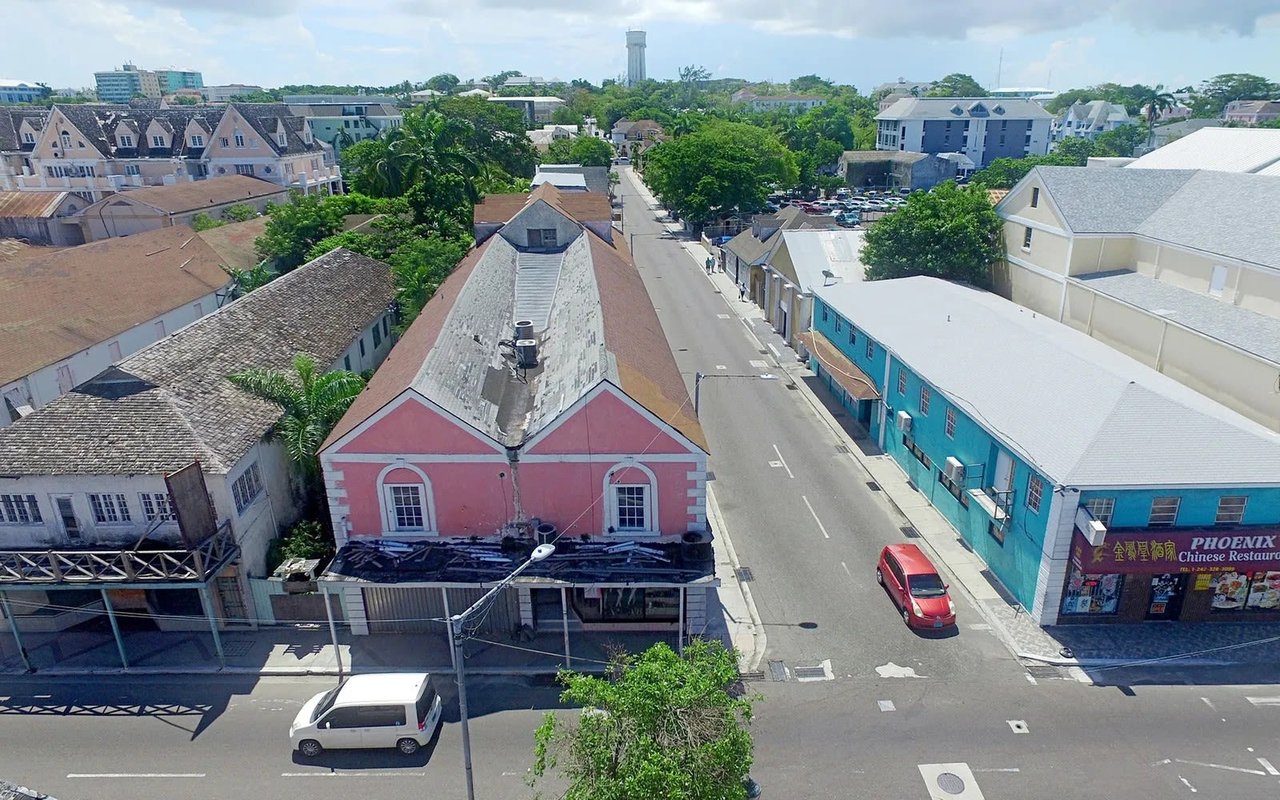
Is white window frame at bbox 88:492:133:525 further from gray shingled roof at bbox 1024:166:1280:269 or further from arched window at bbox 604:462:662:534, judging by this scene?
gray shingled roof at bbox 1024:166:1280:269

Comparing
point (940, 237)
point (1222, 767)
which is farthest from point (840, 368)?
point (1222, 767)

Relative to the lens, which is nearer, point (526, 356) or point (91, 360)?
point (526, 356)

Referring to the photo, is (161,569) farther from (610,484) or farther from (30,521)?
(610,484)

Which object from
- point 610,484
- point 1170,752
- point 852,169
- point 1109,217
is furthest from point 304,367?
point 852,169

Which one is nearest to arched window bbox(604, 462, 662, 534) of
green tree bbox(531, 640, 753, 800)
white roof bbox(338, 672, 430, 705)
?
white roof bbox(338, 672, 430, 705)

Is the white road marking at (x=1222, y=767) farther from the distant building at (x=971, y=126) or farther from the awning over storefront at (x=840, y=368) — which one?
the distant building at (x=971, y=126)

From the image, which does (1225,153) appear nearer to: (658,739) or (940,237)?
(940,237)
